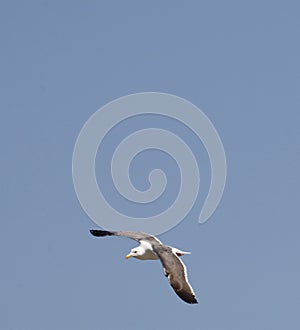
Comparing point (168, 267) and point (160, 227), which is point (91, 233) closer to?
point (160, 227)

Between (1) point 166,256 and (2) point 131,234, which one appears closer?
(1) point 166,256

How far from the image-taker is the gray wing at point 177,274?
2576 inches

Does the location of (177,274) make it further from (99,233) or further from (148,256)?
(99,233)

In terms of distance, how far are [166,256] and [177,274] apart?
211 cm

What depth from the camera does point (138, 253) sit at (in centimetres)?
7181

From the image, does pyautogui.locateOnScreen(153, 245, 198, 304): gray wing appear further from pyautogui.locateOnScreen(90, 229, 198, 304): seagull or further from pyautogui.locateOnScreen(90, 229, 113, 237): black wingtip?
pyautogui.locateOnScreen(90, 229, 113, 237): black wingtip

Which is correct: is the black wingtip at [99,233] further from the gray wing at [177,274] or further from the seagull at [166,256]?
the gray wing at [177,274]

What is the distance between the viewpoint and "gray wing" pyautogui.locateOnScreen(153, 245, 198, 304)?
6543 cm

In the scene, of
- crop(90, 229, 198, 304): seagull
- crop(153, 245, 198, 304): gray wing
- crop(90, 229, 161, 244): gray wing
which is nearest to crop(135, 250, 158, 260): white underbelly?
crop(90, 229, 198, 304): seagull

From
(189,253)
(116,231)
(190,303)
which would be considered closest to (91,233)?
(116,231)

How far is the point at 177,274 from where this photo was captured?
219 ft

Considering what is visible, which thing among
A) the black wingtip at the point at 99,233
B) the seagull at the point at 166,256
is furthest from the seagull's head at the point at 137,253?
the black wingtip at the point at 99,233

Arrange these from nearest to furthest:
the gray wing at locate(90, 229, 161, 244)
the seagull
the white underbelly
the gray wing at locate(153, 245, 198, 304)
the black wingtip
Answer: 1. the gray wing at locate(153, 245, 198, 304)
2. the seagull
3. the white underbelly
4. the gray wing at locate(90, 229, 161, 244)
5. the black wingtip

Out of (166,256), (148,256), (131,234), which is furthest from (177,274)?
(131,234)
